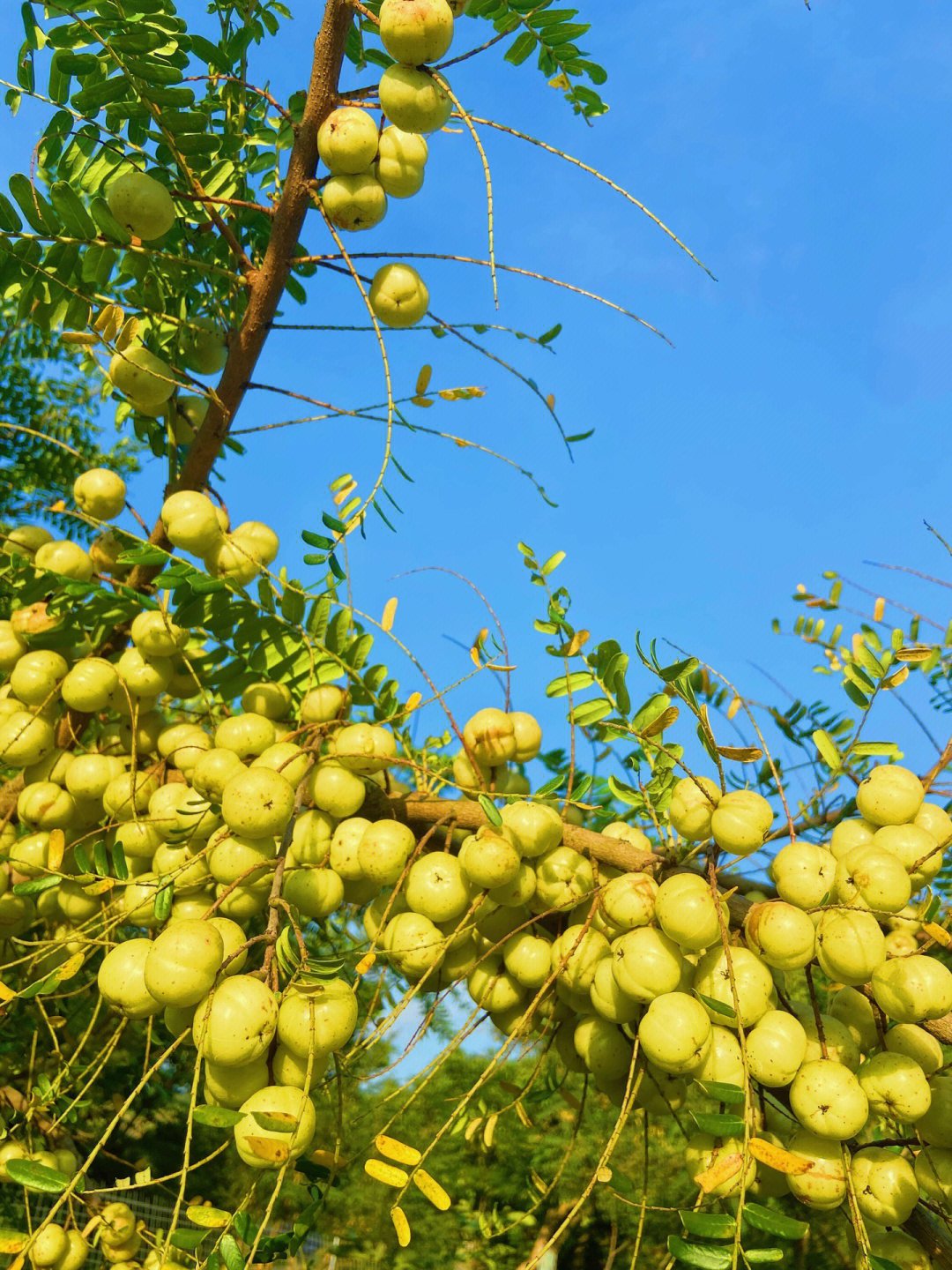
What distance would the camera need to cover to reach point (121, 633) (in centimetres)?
265

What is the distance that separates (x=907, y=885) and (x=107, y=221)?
2.06 metres

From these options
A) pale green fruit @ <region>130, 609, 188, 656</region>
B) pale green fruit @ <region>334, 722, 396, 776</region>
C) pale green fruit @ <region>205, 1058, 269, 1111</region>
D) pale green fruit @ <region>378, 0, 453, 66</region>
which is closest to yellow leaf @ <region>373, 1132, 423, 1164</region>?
pale green fruit @ <region>205, 1058, 269, 1111</region>

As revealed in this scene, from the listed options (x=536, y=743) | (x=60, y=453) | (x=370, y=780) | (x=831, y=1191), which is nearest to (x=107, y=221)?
(x=370, y=780)

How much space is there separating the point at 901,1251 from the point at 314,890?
4.06 feet

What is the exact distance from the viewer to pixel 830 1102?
5.09 ft

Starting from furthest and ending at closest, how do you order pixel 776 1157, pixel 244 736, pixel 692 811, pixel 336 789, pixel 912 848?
pixel 244 736 → pixel 336 789 → pixel 692 811 → pixel 912 848 → pixel 776 1157

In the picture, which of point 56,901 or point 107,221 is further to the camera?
point 56,901

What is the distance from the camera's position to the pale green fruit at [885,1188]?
160 centimetres

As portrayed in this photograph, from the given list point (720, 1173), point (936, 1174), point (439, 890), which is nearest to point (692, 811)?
point (439, 890)

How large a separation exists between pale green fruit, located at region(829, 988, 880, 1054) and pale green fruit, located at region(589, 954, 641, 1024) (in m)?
0.41

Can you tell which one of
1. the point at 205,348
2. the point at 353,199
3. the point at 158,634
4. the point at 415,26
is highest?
the point at 415,26

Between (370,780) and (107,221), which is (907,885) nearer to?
(370,780)

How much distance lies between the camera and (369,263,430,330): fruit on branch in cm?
202

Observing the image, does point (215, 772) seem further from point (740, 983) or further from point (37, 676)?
point (740, 983)
